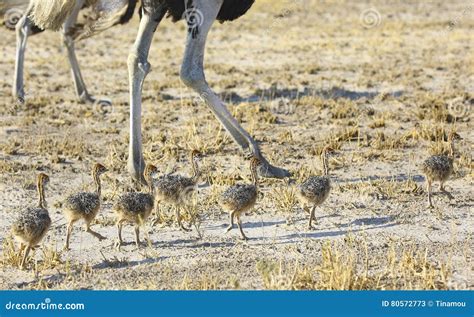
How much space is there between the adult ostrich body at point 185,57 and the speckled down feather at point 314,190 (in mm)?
1244

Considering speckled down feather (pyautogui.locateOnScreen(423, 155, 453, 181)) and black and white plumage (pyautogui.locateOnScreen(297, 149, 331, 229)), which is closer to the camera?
black and white plumage (pyautogui.locateOnScreen(297, 149, 331, 229))

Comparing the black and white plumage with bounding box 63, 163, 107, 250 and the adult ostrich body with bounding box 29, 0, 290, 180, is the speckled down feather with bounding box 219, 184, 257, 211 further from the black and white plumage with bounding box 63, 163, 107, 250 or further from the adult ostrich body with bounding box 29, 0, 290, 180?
the adult ostrich body with bounding box 29, 0, 290, 180

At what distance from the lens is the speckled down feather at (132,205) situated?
18.9 ft

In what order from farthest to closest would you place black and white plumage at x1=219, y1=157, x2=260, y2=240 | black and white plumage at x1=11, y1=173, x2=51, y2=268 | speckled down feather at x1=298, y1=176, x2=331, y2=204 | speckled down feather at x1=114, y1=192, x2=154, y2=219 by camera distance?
speckled down feather at x1=298, y1=176, x2=331, y2=204, black and white plumage at x1=219, y1=157, x2=260, y2=240, speckled down feather at x1=114, y1=192, x2=154, y2=219, black and white plumage at x1=11, y1=173, x2=51, y2=268

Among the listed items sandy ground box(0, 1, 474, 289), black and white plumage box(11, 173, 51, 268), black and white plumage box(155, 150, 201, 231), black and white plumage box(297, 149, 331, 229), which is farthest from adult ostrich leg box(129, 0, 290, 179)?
black and white plumage box(11, 173, 51, 268)

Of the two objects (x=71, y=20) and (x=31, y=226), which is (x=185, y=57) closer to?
(x=31, y=226)

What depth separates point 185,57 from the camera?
7.30 meters

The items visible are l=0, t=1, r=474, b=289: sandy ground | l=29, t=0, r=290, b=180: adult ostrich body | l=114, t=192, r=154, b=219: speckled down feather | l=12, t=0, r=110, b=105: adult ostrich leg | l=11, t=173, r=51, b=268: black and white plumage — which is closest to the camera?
l=11, t=173, r=51, b=268: black and white plumage

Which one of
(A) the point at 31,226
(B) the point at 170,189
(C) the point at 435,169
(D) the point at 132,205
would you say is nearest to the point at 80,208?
(D) the point at 132,205

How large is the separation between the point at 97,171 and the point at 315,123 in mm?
4291

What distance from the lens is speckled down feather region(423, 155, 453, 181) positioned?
6676 millimetres

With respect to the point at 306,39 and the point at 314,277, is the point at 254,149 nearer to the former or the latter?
the point at 314,277

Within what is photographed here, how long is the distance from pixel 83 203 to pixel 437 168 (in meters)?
2.82

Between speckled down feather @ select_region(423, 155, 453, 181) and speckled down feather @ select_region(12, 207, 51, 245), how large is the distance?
120 inches
